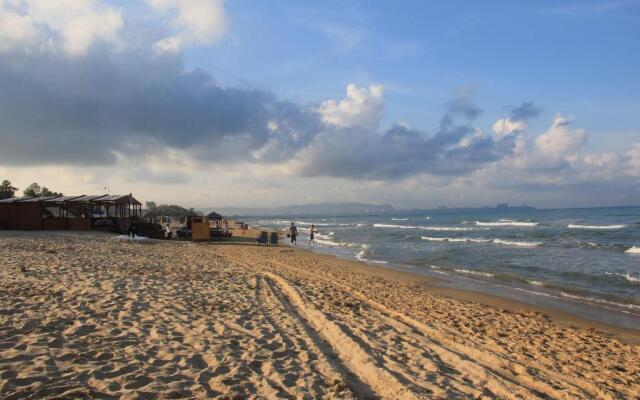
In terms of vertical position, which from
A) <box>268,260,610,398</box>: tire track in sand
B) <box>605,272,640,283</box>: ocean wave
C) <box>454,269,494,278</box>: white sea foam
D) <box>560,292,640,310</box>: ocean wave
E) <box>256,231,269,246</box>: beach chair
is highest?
<box>256,231,269,246</box>: beach chair

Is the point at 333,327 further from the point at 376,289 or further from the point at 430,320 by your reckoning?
the point at 376,289

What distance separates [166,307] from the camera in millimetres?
7340

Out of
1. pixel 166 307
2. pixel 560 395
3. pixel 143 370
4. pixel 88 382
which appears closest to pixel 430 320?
pixel 560 395

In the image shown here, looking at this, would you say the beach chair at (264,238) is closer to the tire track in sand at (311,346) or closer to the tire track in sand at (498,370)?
the tire track in sand at (311,346)

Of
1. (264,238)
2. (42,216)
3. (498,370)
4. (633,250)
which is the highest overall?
(42,216)

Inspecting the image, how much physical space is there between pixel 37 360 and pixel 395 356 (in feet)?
13.3

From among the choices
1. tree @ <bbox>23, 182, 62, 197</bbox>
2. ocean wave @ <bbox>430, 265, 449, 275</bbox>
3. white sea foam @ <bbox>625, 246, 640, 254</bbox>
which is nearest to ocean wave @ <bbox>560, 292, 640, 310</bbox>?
ocean wave @ <bbox>430, 265, 449, 275</bbox>

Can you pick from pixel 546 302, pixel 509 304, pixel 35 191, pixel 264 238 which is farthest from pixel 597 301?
pixel 35 191

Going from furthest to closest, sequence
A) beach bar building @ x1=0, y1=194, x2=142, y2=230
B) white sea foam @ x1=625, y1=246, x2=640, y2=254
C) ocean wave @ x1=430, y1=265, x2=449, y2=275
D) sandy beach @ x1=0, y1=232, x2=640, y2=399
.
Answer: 1. beach bar building @ x1=0, y1=194, x2=142, y2=230
2. white sea foam @ x1=625, y1=246, x2=640, y2=254
3. ocean wave @ x1=430, y1=265, x2=449, y2=275
4. sandy beach @ x1=0, y1=232, x2=640, y2=399

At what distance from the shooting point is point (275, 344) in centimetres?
582

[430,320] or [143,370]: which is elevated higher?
[143,370]

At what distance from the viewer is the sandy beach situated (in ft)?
14.3

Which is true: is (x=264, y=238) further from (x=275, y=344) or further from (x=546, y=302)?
(x=275, y=344)

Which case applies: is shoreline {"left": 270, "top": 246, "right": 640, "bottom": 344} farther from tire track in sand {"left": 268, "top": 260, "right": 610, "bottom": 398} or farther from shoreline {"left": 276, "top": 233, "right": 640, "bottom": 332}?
tire track in sand {"left": 268, "top": 260, "right": 610, "bottom": 398}
